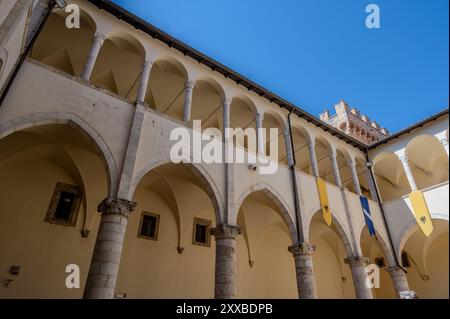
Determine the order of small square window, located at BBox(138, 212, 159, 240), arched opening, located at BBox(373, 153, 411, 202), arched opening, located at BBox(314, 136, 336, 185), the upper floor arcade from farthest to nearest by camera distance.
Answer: arched opening, located at BBox(373, 153, 411, 202), arched opening, located at BBox(314, 136, 336, 185), small square window, located at BBox(138, 212, 159, 240), the upper floor arcade

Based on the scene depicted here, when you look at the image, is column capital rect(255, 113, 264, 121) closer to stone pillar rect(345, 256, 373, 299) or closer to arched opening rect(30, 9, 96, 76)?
stone pillar rect(345, 256, 373, 299)

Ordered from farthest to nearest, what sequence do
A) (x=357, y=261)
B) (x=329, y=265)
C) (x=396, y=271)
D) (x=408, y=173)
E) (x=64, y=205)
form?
(x=329, y=265) < (x=408, y=173) < (x=396, y=271) < (x=357, y=261) < (x=64, y=205)

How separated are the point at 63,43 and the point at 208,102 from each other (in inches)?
225

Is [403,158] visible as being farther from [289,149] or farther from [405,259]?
[289,149]

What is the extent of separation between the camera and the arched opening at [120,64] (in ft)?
34.8

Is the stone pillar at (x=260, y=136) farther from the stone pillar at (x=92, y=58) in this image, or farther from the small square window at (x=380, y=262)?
the small square window at (x=380, y=262)

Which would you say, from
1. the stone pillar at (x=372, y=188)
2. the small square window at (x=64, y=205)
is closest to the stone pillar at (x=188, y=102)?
the small square window at (x=64, y=205)

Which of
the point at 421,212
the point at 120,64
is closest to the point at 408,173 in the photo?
the point at 421,212

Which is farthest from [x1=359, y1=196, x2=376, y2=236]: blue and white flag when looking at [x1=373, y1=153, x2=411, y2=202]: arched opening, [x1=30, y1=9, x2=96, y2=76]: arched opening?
[x1=30, y1=9, x2=96, y2=76]: arched opening

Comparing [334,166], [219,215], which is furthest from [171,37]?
[334,166]

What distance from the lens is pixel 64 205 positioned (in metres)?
10.7

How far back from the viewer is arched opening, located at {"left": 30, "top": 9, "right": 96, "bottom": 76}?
1011 cm

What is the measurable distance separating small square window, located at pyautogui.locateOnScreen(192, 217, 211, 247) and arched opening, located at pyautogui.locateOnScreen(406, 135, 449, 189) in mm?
10220
